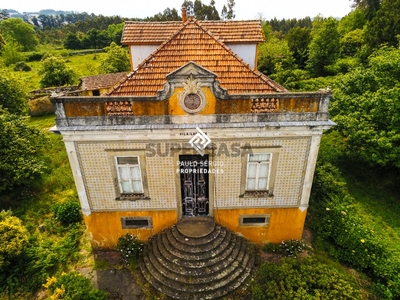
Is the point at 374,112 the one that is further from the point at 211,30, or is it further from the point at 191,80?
the point at 191,80

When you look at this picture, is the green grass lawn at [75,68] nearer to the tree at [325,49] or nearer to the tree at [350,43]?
the tree at [325,49]

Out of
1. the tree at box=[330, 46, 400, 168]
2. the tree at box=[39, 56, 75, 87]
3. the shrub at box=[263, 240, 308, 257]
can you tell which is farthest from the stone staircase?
the tree at box=[39, 56, 75, 87]

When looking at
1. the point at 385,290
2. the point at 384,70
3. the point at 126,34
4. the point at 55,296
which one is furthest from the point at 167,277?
the point at 384,70

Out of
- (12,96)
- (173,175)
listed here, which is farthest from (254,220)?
(12,96)

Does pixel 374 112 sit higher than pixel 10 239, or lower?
higher

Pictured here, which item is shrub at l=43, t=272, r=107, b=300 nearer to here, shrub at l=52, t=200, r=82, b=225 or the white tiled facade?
the white tiled facade

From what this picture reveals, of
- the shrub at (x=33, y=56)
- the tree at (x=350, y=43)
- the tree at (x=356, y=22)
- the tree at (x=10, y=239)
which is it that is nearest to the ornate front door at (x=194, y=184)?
the tree at (x=10, y=239)
